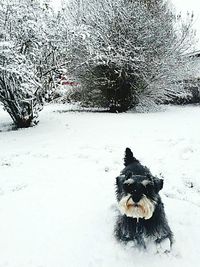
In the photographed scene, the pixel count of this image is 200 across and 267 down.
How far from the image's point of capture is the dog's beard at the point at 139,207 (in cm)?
365

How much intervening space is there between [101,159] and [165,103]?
15832 mm

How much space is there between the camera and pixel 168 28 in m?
19.9

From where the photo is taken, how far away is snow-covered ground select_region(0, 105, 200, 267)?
433 centimetres

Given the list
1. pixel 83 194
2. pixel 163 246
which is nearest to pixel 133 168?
pixel 163 246

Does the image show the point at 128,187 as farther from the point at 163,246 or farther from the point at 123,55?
the point at 123,55

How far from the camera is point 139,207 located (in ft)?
12.0

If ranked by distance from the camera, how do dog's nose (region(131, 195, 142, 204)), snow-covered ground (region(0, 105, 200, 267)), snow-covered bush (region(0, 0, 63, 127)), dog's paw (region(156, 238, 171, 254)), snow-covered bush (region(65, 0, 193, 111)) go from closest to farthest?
dog's nose (region(131, 195, 142, 204))
dog's paw (region(156, 238, 171, 254))
snow-covered ground (region(0, 105, 200, 267))
snow-covered bush (region(0, 0, 63, 127))
snow-covered bush (region(65, 0, 193, 111))

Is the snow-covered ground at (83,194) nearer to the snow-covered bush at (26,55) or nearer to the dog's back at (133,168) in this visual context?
the dog's back at (133,168)

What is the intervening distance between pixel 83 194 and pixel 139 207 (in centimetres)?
262

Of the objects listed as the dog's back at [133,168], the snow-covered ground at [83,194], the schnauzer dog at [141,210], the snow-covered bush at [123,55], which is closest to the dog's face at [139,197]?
the schnauzer dog at [141,210]

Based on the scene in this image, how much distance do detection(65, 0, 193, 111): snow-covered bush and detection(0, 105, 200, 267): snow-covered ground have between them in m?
6.95

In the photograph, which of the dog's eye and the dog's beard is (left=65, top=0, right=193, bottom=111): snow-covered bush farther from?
the dog's beard

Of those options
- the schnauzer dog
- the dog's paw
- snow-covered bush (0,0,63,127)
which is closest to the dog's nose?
the schnauzer dog

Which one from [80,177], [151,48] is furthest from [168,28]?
[80,177]
